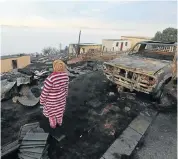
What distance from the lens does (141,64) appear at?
252 inches

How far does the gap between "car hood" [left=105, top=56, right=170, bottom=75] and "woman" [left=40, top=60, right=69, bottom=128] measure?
111 inches

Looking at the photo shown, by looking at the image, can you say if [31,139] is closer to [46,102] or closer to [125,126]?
[46,102]

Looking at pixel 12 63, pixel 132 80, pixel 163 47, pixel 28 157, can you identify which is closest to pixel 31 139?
pixel 28 157

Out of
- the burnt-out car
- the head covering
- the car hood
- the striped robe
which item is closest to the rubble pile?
the striped robe

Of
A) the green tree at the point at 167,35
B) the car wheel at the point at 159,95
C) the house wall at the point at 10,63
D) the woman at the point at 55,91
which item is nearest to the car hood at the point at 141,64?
the car wheel at the point at 159,95

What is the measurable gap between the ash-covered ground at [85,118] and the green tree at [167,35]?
75.2 ft

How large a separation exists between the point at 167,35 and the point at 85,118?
86.0 ft

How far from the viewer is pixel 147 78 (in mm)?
5840

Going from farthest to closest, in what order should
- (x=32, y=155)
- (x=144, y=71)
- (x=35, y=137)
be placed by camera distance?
1. (x=144, y=71)
2. (x=35, y=137)
3. (x=32, y=155)

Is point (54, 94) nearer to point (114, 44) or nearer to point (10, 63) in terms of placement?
point (10, 63)

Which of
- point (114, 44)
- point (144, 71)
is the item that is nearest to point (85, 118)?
point (144, 71)

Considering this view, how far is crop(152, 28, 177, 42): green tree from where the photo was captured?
2687cm

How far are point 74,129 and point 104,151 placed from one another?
3.09ft

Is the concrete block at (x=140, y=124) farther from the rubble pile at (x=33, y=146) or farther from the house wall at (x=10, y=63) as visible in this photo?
the house wall at (x=10, y=63)
